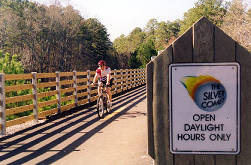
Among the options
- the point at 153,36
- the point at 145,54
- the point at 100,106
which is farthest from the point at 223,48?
the point at 153,36

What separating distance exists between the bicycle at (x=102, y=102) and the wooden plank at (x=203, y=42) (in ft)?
24.4

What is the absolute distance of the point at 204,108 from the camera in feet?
6.93

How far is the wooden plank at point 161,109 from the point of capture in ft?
6.97

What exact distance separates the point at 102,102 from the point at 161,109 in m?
7.63

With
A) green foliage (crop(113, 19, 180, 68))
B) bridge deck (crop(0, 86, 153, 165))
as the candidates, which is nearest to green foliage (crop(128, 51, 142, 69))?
bridge deck (crop(0, 86, 153, 165))

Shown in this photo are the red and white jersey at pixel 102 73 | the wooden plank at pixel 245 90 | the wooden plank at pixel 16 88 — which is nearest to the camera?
the wooden plank at pixel 245 90

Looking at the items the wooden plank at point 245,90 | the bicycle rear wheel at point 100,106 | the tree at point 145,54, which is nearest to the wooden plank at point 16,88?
the bicycle rear wheel at point 100,106

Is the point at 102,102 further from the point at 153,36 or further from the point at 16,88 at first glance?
the point at 153,36

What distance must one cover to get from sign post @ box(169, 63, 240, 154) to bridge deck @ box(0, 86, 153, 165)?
278 centimetres

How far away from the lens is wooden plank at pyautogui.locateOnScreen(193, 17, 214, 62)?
2070 mm

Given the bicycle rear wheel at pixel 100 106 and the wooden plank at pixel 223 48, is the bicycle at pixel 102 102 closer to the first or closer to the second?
the bicycle rear wheel at pixel 100 106

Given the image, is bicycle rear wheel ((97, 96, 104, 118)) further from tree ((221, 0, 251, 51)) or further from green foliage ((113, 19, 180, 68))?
green foliage ((113, 19, 180, 68))

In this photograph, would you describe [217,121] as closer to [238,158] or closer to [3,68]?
[238,158]

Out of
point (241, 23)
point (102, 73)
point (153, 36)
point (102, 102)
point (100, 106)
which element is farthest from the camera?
point (153, 36)
